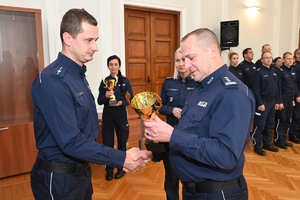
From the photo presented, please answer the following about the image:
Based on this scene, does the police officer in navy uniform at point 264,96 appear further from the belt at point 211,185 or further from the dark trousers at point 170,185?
the belt at point 211,185

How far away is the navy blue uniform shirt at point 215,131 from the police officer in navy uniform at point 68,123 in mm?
453

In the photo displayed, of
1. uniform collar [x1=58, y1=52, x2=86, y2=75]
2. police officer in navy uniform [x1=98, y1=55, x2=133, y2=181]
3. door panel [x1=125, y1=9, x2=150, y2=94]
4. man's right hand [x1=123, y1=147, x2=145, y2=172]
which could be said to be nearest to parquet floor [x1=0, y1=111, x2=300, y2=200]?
police officer in navy uniform [x1=98, y1=55, x2=133, y2=181]

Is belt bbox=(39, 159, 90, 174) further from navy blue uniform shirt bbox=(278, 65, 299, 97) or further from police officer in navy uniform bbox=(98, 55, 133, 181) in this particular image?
navy blue uniform shirt bbox=(278, 65, 299, 97)

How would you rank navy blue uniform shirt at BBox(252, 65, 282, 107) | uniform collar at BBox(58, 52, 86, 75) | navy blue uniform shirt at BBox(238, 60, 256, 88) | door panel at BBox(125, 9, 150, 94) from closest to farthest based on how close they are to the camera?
uniform collar at BBox(58, 52, 86, 75) < navy blue uniform shirt at BBox(252, 65, 282, 107) < door panel at BBox(125, 9, 150, 94) < navy blue uniform shirt at BBox(238, 60, 256, 88)

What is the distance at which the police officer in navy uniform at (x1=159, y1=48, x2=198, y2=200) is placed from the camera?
2473 millimetres

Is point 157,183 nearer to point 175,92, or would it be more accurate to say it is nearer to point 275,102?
point 175,92

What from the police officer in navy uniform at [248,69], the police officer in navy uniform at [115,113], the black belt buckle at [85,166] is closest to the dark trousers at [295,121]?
the police officer in navy uniform at [248,69]

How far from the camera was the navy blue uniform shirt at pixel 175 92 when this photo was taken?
2584mm

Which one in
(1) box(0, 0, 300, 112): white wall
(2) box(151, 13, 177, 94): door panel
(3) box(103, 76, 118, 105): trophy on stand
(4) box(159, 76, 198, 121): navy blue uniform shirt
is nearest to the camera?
(4) box(159, 76, 198, 121): navy blue uniform shirt

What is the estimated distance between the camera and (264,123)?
14.7ft

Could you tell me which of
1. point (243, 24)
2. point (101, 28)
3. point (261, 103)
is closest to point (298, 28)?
point (243, 24)

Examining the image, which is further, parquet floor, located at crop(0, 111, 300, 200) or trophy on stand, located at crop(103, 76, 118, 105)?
trophy on stand, located at crop(103, 76, 118, 105)

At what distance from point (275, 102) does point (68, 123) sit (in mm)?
4169

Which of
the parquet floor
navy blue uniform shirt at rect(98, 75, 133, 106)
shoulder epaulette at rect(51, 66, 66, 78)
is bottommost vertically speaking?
the parquet floor
